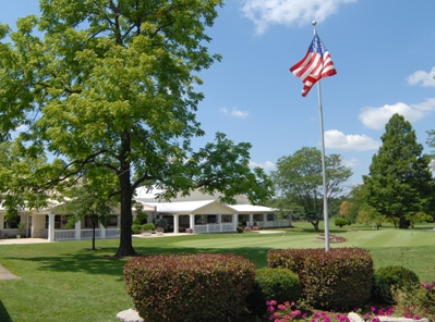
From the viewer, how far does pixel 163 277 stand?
737 centimetres

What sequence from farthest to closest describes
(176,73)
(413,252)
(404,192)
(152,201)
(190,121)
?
(152,201), (404,192), (190,121), (176,73), (413,252)

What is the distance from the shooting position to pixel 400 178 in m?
56.3

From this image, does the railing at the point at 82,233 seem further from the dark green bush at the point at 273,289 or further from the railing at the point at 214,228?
the dark green bush at the point at 273,289

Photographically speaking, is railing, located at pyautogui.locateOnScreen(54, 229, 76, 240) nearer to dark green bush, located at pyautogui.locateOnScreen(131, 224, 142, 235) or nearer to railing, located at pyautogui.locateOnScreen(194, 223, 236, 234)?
dark green bush, located at pyautogui.locateOnScreen(131, 224, 142, 235)

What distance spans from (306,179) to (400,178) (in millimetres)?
12165

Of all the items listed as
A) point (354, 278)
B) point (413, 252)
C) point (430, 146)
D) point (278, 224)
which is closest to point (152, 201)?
point (278, 224)

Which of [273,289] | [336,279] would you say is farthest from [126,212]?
Result: [336,279]

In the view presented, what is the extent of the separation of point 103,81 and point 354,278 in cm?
1138

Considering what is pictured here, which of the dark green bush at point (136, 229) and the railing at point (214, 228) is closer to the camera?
the dark green bush at point (136, 229)

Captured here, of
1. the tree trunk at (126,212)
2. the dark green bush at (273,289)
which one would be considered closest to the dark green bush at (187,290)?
the dark green bush at (273,289)

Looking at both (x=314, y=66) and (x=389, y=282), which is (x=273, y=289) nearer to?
(x=389, y=282)

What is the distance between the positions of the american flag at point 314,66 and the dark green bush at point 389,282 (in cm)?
501

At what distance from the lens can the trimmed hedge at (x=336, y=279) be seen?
351 inches

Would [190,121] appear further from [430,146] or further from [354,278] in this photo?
[430,146]
